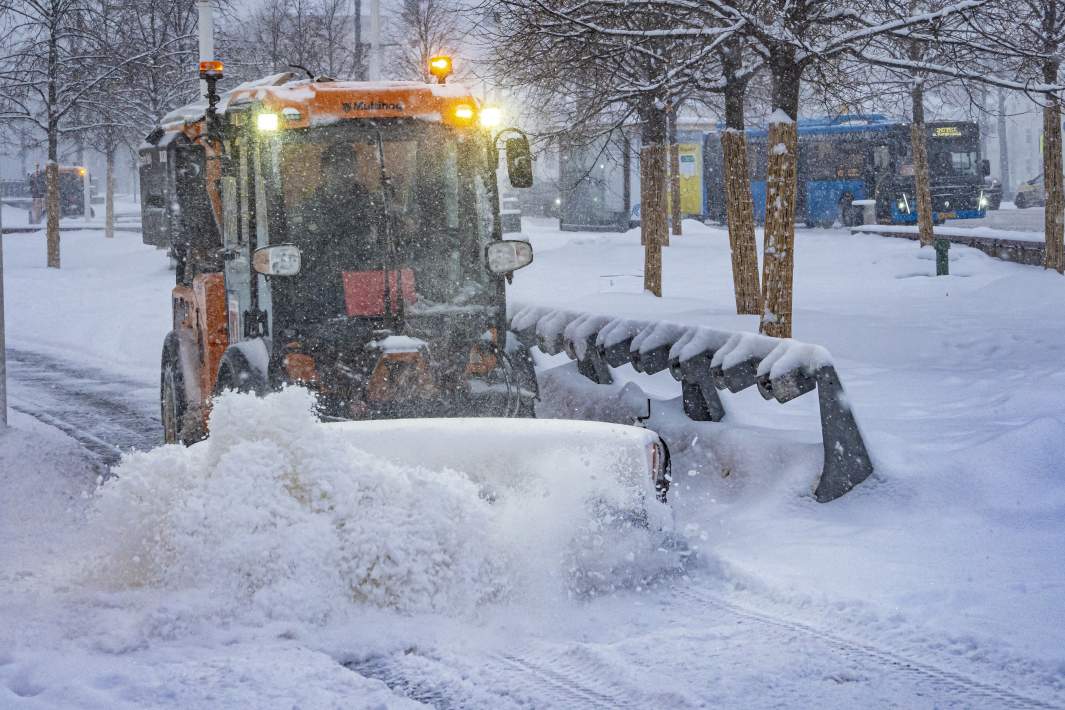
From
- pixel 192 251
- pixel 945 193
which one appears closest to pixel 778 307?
pixel 192 251

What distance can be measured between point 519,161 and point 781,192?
4.22 metres

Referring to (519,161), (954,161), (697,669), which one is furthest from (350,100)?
(954,161)

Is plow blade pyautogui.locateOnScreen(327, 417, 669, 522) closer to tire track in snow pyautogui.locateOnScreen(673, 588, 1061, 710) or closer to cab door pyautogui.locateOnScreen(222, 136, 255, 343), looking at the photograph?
tire track in snow pyautogui.locateOnScreen(673, 588, 1061, 710)

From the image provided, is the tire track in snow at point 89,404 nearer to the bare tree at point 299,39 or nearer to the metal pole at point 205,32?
the metal pole at point 205,32

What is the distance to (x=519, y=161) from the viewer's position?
762cm

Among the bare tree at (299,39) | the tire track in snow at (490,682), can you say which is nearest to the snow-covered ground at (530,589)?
the tire track in snow at (490,682)

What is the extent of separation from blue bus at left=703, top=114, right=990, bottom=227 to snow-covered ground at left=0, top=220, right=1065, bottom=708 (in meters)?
33.7

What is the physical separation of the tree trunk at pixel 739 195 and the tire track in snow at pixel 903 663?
8.56 metres

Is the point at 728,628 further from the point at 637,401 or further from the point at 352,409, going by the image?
Result: the point at 637,401

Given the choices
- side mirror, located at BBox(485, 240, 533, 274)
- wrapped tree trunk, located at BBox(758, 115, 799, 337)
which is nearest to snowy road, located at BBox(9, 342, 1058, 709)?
side mirror, located at BBox(485, 240, 533, 274)

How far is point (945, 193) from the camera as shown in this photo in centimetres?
4069

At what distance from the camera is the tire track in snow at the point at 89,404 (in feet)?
33.7

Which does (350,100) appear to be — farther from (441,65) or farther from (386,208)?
(441,65)

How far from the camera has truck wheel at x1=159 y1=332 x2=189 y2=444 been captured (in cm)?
921
